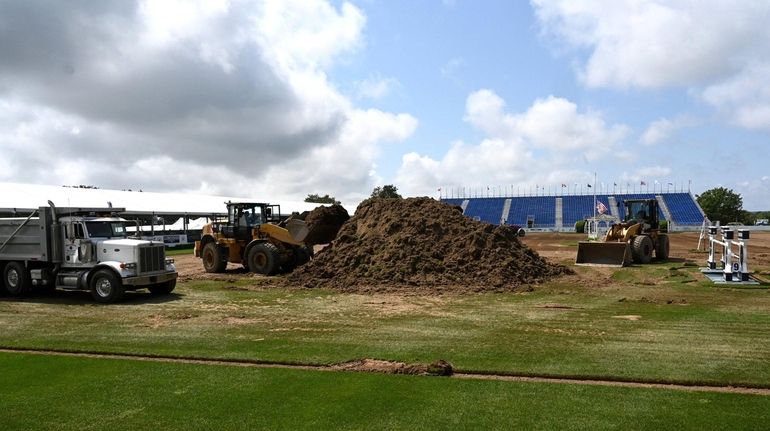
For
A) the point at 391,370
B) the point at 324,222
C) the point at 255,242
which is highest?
the point at 324,222

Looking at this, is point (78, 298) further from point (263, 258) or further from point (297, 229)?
point (297, 229)

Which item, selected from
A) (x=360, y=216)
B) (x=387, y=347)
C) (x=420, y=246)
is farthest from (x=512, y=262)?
(x=387, y=347)

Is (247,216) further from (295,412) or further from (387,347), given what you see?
(295,412)

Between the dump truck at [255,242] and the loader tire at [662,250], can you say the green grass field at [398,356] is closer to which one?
the dump truck at [255,242]

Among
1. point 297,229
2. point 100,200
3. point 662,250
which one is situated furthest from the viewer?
point 100,200

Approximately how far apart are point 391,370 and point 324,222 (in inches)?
823

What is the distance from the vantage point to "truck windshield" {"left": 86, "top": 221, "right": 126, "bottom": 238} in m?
15.7

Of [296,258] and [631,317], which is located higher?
[296,258]

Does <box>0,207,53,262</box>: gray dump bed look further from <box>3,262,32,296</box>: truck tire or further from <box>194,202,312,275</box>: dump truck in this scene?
<box>194,202,312,275</box>: dump truck

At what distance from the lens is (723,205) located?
326 feet

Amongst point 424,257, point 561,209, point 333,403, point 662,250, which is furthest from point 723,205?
point 333,403

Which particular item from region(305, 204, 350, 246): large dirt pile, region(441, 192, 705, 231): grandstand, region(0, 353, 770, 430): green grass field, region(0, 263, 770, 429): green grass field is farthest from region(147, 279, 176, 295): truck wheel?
region(441, 192, 705, 231): grandstand

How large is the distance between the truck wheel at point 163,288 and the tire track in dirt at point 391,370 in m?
6.65

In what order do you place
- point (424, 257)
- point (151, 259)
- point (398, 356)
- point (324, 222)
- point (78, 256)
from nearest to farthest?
point (398, 356) → point (78, 256) → point (151, 259) → point (424, 257) → point (324, 222)
